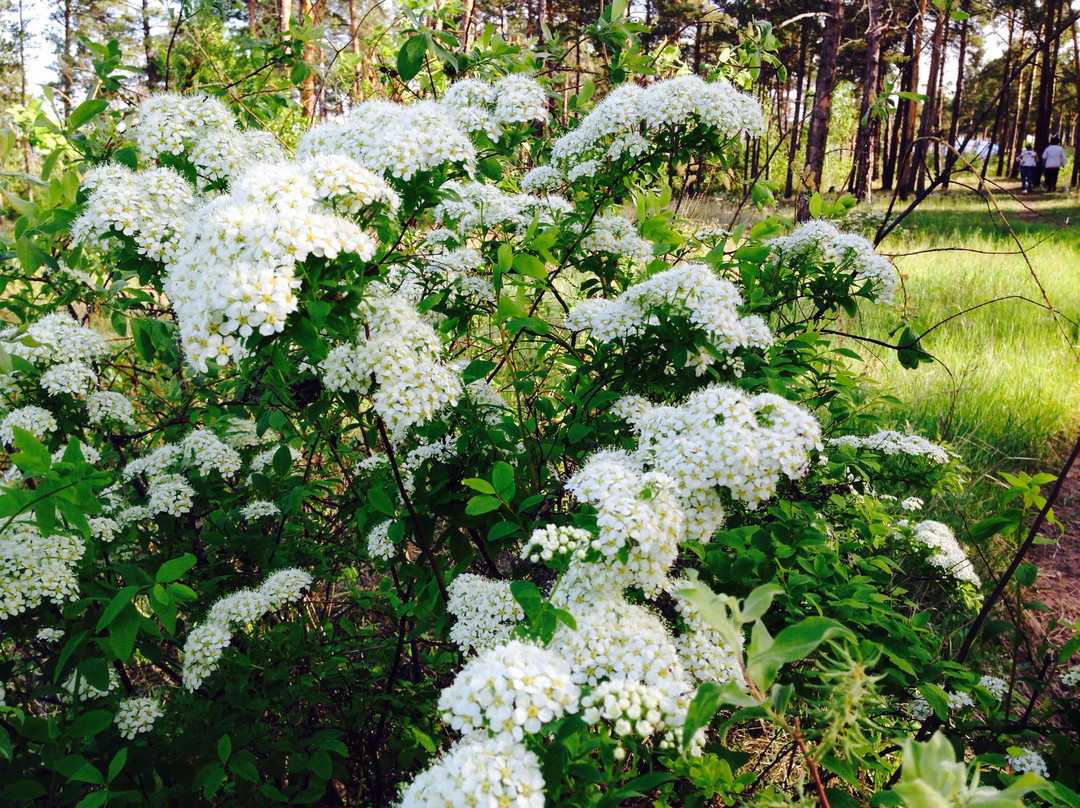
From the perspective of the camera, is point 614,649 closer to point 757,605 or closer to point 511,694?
point 511,694

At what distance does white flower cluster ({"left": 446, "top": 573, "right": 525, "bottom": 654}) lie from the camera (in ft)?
5.03

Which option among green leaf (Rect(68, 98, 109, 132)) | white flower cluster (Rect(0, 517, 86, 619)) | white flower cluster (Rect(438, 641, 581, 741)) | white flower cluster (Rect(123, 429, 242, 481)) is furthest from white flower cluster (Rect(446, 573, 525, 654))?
green leaf (Rect(68, 98, 109, 132))

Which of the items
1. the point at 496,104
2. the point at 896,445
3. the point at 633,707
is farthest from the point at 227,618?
the point at 896,445

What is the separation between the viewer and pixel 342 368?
1576 mm

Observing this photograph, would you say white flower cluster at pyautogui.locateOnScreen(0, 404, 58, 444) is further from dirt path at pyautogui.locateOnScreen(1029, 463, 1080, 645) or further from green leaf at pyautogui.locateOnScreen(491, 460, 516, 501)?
dirt path at pyautogui.locateOnScreen(1029, 463, 1080, 645)

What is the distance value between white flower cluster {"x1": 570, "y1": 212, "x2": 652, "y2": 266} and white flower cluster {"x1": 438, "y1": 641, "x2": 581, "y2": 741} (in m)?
1.55

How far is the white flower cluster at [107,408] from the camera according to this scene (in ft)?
8.00

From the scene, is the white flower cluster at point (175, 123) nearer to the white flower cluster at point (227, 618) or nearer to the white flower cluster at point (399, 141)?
the white flower cluster at point (399, 141)

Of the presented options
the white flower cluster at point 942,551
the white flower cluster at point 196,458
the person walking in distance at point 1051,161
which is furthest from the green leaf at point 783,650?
the person walking in distance at point 1051,161

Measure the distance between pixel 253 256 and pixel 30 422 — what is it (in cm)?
153

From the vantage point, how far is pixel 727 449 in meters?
1.36

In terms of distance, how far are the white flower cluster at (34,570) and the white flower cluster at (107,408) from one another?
0.72 meters

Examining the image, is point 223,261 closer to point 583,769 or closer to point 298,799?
point 583,769

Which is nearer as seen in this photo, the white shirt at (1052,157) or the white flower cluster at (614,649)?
the white flower cluster at (614,649)
